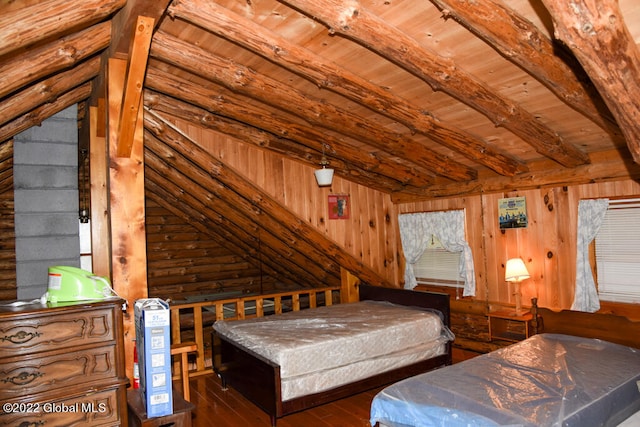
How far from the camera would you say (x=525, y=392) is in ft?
8.51

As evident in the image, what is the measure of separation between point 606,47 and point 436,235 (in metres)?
3.94

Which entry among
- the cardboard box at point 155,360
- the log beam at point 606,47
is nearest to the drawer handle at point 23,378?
the cardboard box at point 155,360

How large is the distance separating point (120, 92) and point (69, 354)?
5.82 feet

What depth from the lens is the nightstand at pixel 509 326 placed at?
Answer: 4473 mm

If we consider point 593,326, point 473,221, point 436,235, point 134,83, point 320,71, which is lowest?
point 593,326

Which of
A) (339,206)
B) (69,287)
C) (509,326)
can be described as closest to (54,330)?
(69,287)

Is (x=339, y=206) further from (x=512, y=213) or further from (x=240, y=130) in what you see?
(x=512, y=213)

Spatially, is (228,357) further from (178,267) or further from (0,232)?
(0,232)

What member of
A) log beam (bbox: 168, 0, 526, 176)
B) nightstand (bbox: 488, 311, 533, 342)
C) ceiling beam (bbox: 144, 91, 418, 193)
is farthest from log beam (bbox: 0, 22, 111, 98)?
nightstand (bbox: 488, 311, 533, 342)

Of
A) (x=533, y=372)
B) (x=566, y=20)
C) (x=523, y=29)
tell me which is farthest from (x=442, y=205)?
(x=566, y=20)

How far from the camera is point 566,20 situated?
1.82 m

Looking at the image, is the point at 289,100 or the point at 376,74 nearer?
the point at 376,74

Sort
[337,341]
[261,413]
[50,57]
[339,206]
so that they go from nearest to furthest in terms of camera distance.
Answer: [50,57] → [337,341] → [261,413] → [339,206]

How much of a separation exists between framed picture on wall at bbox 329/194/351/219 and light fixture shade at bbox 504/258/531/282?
201cm
